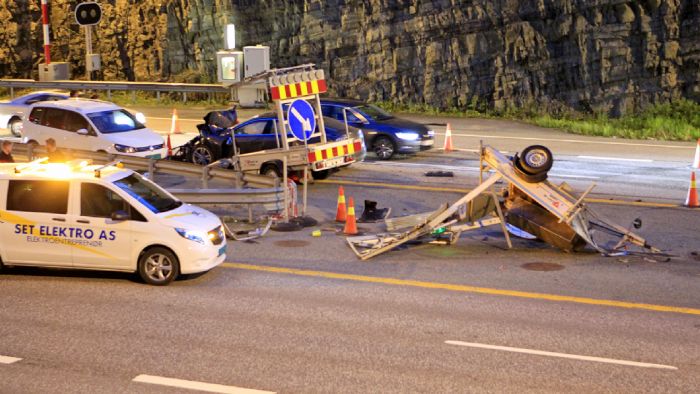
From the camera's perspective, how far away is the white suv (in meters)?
24.1

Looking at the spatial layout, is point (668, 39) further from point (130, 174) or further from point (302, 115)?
point (130, 174)

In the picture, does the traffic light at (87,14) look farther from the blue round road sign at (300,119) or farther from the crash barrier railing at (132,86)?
the blue round road sign at (300,119)

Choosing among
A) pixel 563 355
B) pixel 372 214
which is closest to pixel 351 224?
pixel 372 214

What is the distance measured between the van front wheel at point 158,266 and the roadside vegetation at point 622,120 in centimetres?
2042

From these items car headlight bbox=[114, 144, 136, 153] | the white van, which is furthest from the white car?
the white van

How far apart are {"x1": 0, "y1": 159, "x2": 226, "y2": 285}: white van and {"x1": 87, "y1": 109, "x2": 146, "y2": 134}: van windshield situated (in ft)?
35.9

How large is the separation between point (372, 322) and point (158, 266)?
3.34 m

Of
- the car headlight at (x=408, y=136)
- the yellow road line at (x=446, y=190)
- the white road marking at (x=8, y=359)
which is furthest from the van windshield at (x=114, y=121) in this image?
the white road marking at (x=8, y=359)

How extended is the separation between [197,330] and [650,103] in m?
27.2

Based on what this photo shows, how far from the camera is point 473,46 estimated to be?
3672cm

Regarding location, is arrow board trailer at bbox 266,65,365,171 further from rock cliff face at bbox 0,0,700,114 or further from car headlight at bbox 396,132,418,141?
rock cliff face at bbox 0,0,700,114

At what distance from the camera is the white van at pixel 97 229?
43.7 ft

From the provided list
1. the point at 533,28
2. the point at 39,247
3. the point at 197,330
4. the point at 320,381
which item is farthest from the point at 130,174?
the point at 533,28

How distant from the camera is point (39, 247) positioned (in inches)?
533
